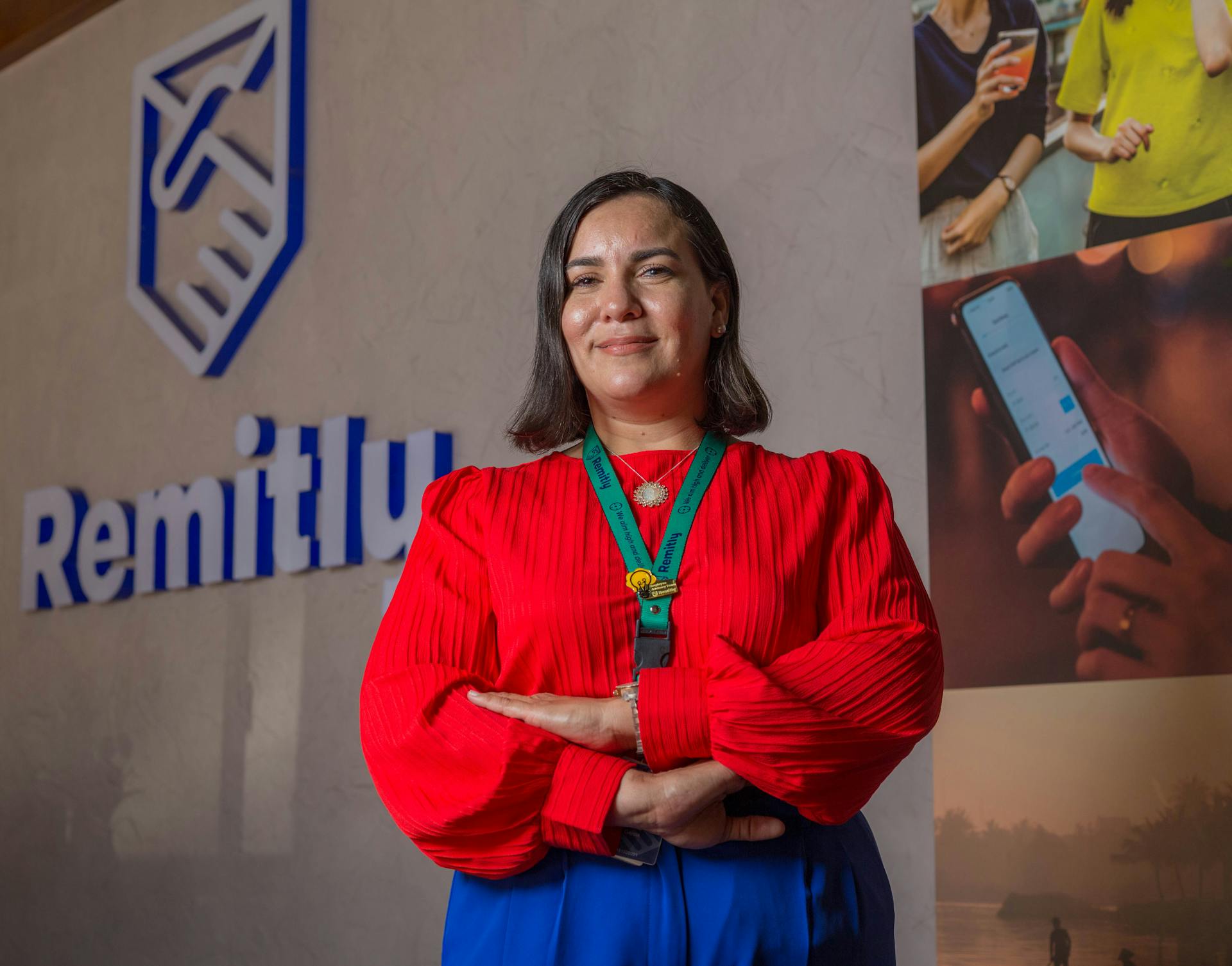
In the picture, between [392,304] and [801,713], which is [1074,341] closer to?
[801,713]

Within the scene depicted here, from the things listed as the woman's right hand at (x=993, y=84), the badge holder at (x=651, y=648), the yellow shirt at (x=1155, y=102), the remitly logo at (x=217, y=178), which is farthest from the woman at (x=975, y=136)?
the remitly logo at (x=217, y=178)

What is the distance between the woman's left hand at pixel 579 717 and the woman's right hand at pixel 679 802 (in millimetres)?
36

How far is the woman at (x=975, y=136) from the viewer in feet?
8.46

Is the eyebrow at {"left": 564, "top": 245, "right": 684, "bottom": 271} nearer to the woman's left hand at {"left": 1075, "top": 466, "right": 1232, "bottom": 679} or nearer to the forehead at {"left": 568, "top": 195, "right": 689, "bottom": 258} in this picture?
the forehead at {"left": 568, "top": 195, "right": 689, "bottom": 258}

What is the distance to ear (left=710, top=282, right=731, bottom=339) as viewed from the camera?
1.63 metres

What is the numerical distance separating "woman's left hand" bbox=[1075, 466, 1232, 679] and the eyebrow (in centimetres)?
116

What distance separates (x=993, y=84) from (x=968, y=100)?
0.18ft

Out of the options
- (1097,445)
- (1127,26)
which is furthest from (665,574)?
(1127,26)

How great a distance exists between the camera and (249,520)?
3.98m

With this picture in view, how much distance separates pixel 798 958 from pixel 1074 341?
1449 mm

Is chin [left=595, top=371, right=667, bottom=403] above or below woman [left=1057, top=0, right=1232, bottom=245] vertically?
below

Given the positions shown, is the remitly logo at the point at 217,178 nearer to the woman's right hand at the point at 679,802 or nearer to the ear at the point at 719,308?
the ear at the point at 719,308

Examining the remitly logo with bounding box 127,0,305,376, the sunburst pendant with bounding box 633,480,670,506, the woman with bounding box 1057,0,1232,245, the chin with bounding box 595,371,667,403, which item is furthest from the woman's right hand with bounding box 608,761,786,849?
the remitly logo with bounding box 127,0,305,376

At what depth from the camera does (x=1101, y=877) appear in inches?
91.7
